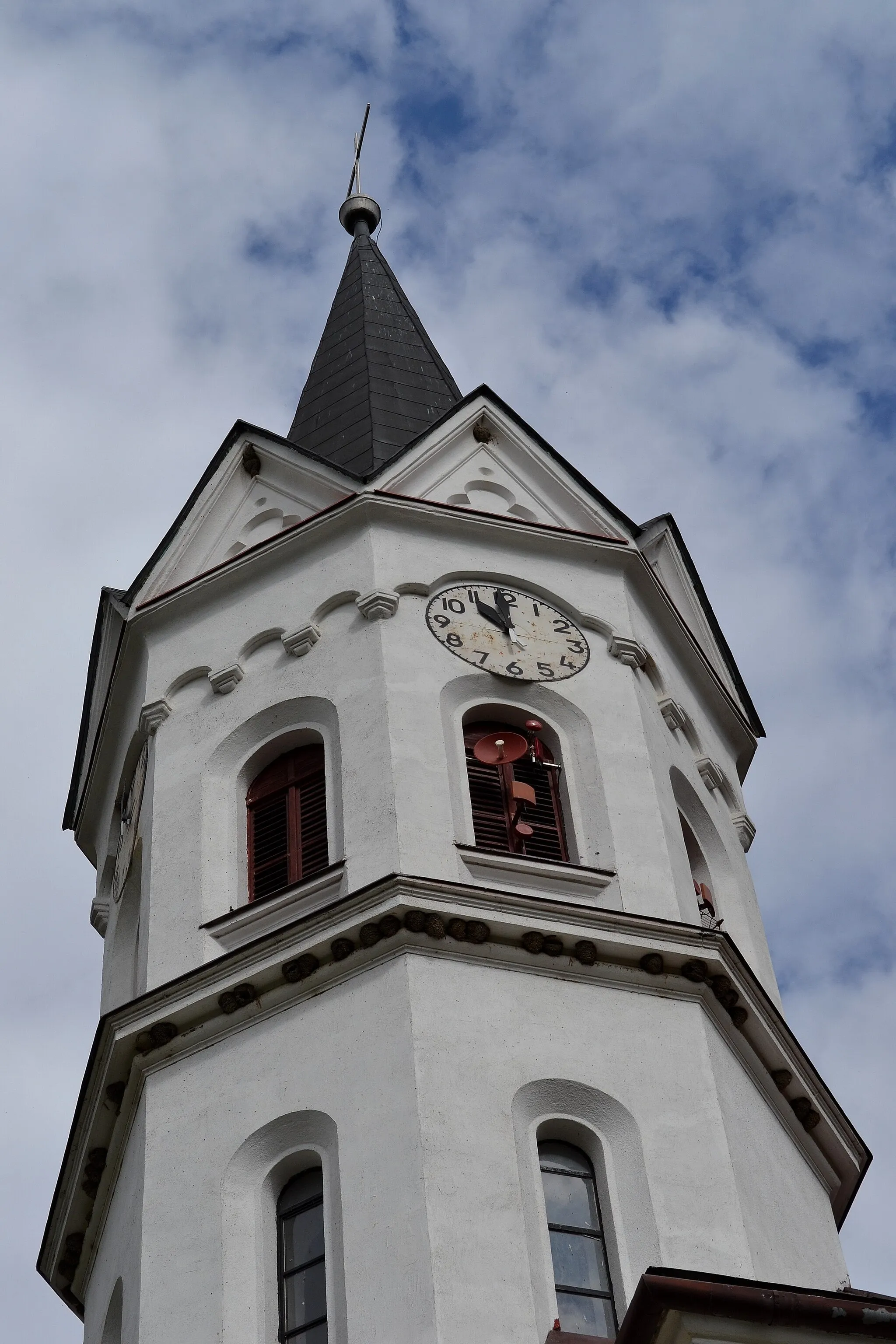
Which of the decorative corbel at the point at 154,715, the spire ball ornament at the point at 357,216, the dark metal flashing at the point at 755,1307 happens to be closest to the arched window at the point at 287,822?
the decorative corbel at the point at 154,715

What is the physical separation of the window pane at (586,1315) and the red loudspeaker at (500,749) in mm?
6434

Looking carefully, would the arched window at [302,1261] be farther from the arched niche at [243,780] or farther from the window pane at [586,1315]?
the arched niche at [243,780]

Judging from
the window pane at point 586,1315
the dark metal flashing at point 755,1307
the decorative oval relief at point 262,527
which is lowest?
the dark metal flashing at point 755,1307

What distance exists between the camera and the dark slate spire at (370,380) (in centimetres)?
3147

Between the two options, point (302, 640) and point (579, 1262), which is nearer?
point (579, 1262)

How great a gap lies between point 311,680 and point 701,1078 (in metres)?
6.26

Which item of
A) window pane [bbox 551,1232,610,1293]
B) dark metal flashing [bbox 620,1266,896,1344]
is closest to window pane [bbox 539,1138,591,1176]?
window pane [bbox 551,1232,610,1293]

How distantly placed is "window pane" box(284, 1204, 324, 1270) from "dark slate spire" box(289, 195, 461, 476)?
9.89m

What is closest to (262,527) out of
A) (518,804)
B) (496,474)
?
(496,474)

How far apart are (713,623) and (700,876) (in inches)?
194

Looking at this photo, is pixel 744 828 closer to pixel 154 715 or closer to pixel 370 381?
pixel 154 715

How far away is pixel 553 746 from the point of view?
26.1m

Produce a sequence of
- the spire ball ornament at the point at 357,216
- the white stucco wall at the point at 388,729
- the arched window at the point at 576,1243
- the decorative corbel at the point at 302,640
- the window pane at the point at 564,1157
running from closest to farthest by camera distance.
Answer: the arched window at the point at 576,1243, the window pane at the point at 564,1157, the white stucco wall at the point at 388,729, the decorative corbel at the point at 302,640, the spire ball ornament at the point at 357,216

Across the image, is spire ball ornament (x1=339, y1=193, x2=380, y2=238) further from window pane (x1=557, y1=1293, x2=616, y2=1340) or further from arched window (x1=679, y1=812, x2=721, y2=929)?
window pane (x1=557, y1=1293, x2=616, y2=1340)
